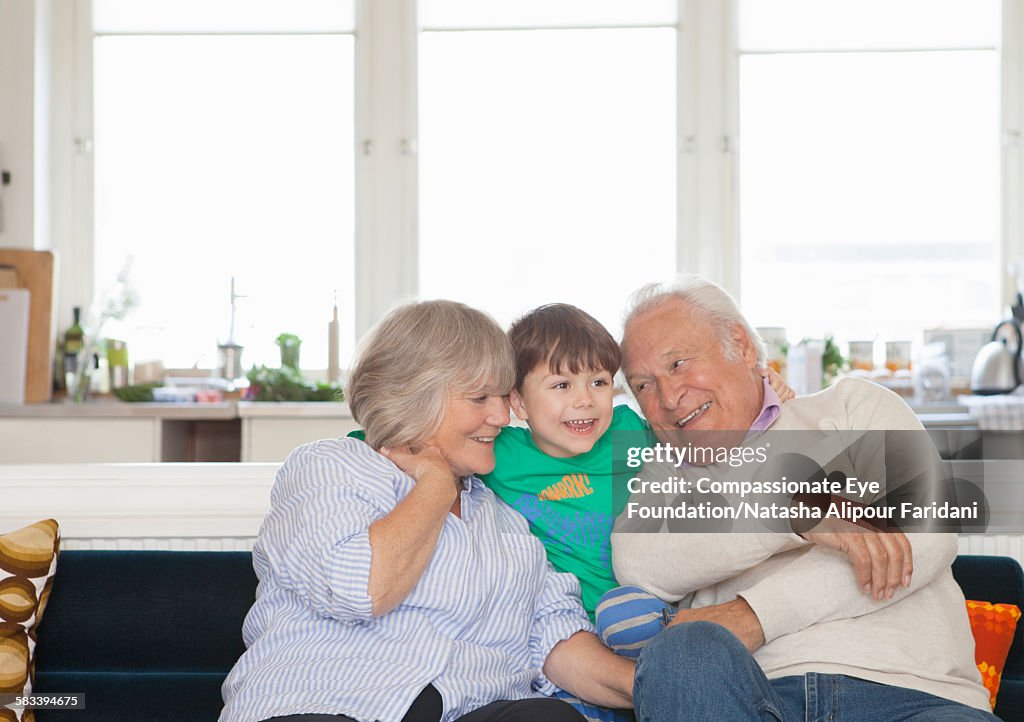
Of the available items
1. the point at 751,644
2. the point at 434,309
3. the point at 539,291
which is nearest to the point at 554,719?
the point at 751,644

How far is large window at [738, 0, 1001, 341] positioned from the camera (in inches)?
163

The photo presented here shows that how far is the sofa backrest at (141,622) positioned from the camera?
1.73 m

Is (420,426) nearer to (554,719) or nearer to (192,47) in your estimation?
(554,719)

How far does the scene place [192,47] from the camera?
430cm

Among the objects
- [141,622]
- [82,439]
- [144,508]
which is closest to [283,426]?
[82,439]

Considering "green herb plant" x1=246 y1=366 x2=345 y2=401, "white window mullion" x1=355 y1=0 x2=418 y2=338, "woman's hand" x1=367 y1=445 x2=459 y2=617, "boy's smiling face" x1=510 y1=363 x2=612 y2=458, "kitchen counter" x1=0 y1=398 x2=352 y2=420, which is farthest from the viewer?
"white window mullion" x1=355 y1=0 x2=418 y2=338

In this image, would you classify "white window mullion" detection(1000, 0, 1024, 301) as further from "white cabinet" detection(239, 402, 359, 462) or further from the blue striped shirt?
the blue striped shirt

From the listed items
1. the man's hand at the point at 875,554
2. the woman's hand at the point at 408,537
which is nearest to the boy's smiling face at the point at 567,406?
the woman's hand at the point at 408,537

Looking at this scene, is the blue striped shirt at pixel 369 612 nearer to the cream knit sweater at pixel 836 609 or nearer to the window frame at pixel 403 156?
the cream knit sweater at pixel 836 609

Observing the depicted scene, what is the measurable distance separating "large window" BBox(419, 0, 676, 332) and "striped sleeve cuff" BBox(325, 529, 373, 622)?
2930 mm

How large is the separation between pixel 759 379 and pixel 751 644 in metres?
0.45

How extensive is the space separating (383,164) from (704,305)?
2763mm

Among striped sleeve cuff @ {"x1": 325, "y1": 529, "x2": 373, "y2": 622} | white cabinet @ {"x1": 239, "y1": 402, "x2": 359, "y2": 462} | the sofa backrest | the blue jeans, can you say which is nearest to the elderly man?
the blue jeans

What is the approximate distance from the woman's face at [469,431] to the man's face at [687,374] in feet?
0.86
